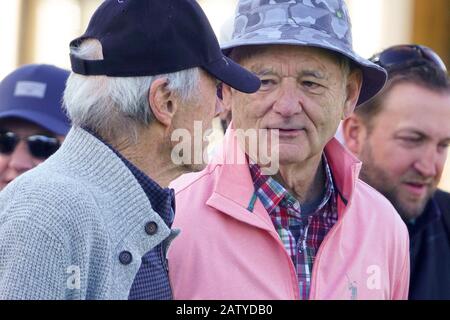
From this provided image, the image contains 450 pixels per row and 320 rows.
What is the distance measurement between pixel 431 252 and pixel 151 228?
1399mm

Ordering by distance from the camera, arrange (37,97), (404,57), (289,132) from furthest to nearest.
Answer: (404,57)
(37,97)
(289,132)

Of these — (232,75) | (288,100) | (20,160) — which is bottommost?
(20,160)

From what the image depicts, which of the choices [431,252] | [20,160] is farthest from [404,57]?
[20,160]

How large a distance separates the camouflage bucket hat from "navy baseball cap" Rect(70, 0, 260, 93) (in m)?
0.41

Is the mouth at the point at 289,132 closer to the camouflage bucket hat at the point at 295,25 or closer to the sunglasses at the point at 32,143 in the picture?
the camouflage bucket hat at the point at 295,25

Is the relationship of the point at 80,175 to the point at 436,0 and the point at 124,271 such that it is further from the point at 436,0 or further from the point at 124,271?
the point at 436,0

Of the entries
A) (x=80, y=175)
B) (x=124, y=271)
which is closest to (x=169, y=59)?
(x=80, y=175)

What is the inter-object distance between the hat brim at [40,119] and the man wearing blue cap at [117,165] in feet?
3.52

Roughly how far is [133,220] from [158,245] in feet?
0.41

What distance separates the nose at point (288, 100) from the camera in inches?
114

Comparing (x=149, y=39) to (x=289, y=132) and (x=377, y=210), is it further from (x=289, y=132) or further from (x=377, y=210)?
(x=377, y=210)

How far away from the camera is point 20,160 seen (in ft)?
11.7

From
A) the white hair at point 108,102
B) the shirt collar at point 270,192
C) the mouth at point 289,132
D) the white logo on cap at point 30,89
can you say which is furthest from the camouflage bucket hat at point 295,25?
the white logo on cap at point 30,89

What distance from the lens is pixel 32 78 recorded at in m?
3.74
